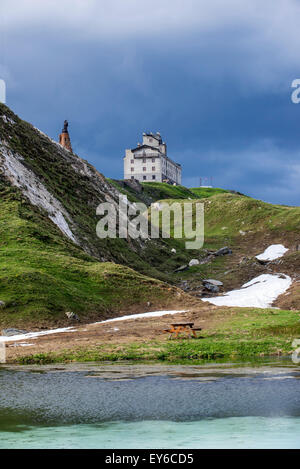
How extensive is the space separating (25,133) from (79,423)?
88.5 metres

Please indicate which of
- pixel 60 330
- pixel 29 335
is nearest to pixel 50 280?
pixel 60 330

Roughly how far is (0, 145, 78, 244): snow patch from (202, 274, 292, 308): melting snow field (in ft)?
75.9

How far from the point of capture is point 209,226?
131375mm

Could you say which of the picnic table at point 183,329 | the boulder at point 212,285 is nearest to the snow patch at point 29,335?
the picnic table at point 183,329

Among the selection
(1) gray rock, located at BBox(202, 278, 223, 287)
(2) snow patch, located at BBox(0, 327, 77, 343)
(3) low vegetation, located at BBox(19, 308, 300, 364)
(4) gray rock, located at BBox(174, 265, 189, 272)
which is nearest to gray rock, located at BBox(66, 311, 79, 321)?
(2) snow patch, located at BBox(0, 327, 77, 343)

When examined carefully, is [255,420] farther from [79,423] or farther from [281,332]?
[281,332]

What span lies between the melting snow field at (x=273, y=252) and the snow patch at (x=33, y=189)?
3689 cm

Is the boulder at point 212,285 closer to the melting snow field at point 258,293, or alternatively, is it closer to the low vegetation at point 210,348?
the melting snow field at point 258,293

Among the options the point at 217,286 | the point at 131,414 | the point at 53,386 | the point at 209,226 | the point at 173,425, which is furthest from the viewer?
the point at 209,226

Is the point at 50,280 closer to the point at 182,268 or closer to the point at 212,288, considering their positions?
the point at 212,288

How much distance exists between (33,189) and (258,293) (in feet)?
114
